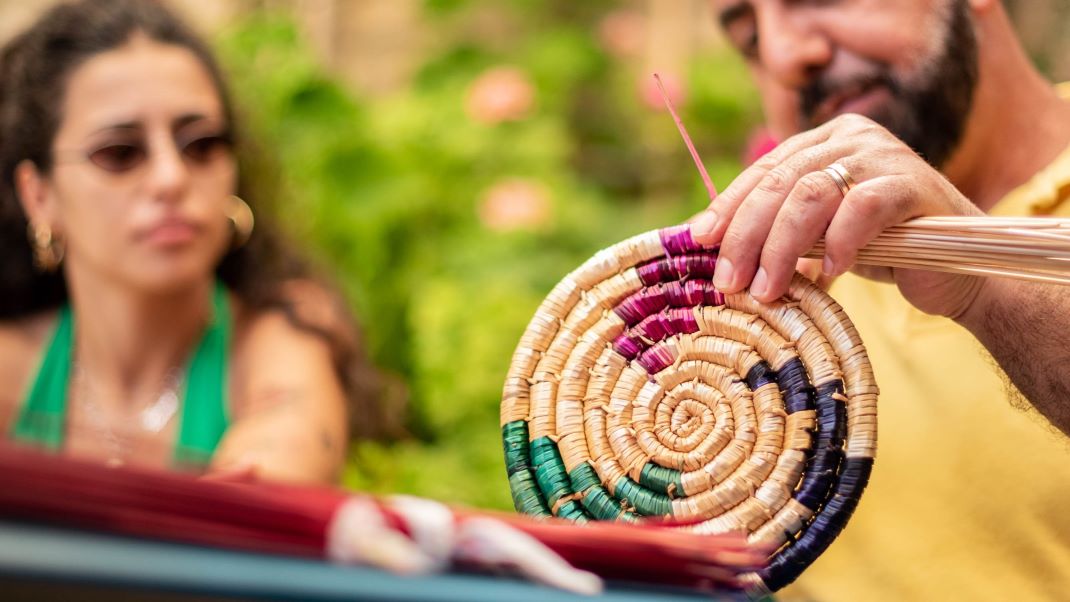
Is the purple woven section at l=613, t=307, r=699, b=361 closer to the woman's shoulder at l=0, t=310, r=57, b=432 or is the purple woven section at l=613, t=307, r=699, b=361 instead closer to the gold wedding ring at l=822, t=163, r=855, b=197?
the gold wedding ring at l=822, t=163, r=855, b=197

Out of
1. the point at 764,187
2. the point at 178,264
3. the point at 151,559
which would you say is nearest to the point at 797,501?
the point at 764,187

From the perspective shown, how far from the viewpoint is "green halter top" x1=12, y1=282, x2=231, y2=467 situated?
78.0 inches

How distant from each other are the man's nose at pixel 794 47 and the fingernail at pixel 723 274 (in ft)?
1.81

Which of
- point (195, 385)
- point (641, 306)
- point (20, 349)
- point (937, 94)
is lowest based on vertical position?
point (937, 94)

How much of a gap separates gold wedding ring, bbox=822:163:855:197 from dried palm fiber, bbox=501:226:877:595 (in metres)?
0.08

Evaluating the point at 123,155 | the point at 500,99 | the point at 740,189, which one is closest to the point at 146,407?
the point at 123,155

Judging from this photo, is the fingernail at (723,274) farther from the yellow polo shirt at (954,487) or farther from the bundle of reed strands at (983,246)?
the yellow polo shirt at (954,487)

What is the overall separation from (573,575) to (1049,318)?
1.76ft

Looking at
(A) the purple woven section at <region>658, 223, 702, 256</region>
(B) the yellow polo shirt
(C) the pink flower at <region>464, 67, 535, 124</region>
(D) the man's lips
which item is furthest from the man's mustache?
(C) the pink flower at <region>464, 67, 535, 124</region>

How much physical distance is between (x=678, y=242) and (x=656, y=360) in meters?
0.10

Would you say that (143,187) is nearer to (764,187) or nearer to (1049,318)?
(764,187)

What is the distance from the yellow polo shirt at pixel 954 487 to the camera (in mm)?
1013

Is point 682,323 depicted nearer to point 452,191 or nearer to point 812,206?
point 812,206

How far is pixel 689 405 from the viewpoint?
748mm
